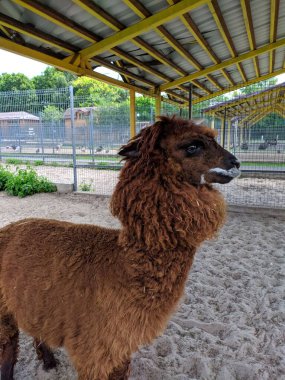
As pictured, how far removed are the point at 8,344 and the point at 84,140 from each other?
27.6 feet

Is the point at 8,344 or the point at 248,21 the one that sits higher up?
the point at 248,21

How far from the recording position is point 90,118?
10.0 m

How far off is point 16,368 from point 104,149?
8284mm

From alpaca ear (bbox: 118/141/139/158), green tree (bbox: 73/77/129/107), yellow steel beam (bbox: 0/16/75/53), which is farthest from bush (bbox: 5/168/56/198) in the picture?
green tree (bbox: 73/77/129/107)

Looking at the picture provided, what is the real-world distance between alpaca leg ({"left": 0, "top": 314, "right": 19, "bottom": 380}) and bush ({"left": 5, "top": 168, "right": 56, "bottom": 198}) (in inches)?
284

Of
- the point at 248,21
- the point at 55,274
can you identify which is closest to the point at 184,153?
the point at 55,274

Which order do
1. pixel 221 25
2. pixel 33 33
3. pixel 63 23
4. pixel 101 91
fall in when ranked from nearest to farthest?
pixel 63 23, pixel 33 33, pixel 221 25, pixel 101 91

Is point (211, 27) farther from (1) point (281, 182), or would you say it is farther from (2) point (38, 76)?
(2) point (38, 76)

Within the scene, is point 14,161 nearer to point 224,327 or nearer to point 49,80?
point 224,327

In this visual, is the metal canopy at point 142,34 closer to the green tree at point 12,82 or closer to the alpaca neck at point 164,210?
the alpaca neck at point 164,210

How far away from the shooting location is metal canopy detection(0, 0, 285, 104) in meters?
3.83

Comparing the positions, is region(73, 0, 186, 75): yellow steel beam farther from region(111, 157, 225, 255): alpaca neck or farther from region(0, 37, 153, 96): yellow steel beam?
region(111, 157, 225, 255): alpaca neck

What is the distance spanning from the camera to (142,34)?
4.88 m

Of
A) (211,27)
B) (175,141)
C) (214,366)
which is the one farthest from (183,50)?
(214,366)
